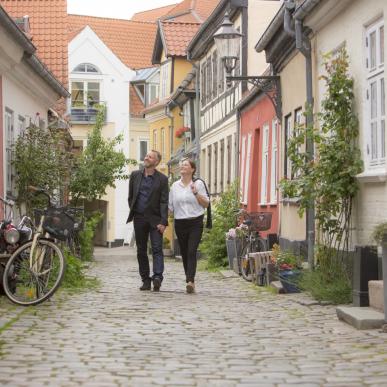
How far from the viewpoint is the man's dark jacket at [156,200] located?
1311cm

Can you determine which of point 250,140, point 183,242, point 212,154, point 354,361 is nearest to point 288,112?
point 183,242

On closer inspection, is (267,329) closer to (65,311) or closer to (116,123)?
(65,311)

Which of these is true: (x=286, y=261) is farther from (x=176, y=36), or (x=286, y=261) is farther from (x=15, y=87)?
(x=176, y=36)

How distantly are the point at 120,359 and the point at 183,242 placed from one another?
6126mm

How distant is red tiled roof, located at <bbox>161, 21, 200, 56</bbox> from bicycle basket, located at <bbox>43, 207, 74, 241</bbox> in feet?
115

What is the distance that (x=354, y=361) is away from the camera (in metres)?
7.05

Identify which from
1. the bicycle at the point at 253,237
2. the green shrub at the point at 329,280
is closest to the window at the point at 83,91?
the bicycle at the point at 253,237

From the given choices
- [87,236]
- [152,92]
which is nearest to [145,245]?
[87,236]

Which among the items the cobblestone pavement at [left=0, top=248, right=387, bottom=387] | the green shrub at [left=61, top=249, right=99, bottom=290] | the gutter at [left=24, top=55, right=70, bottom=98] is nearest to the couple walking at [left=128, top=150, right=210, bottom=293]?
the green shrub at [left=61, top=249, right=99, bottom=290]

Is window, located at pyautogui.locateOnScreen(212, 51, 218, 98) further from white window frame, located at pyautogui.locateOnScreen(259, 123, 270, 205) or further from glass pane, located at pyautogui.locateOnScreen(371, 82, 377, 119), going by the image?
glass pane, located at pyautogui.locateOnScreen(371, 82, 377, 119)

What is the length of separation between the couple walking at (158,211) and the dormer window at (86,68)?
151ft

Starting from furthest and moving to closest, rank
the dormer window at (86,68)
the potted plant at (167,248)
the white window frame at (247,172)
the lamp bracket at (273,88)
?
the dormer window at (86,68)
the potted plant at (167,248)
the white window frame at (247,172)
the lamp bracket at (273,88)

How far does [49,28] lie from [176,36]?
1859 cm

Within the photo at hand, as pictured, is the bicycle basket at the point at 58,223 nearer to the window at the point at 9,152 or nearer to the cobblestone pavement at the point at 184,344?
the cobblestone pavement at the point at 184,344
